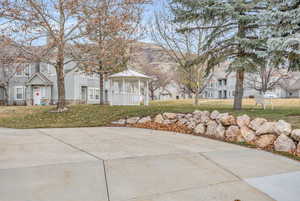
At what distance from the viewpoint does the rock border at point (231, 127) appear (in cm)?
577

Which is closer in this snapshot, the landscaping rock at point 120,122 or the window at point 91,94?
the landscaping rock at point 120,122

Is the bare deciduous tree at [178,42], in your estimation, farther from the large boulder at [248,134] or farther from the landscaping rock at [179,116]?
the large boulder at [248,134]

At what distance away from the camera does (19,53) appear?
39.9 ft

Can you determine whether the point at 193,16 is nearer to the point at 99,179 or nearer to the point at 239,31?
the point at 239,31

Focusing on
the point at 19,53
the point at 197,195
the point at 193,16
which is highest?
the point at 193,16

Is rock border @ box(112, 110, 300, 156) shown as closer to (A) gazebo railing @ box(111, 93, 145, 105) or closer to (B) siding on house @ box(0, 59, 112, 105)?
(A) gazebo railing @ box(111, 93, 145, 105)

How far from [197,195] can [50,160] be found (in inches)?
109

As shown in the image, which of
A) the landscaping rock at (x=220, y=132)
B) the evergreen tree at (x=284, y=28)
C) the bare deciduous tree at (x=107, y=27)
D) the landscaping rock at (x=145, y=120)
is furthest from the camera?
the bare deciduous tree at (x=107, y=27)

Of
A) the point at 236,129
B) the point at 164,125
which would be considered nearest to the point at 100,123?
the point at 164,125

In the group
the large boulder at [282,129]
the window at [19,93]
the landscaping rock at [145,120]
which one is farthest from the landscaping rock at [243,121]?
the window at [19,93]

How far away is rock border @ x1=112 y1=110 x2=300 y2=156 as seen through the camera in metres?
5.77

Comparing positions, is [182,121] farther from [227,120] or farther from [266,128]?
[266,128]

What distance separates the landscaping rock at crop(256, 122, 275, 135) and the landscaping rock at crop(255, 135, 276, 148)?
5.3 inches

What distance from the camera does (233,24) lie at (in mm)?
10609
